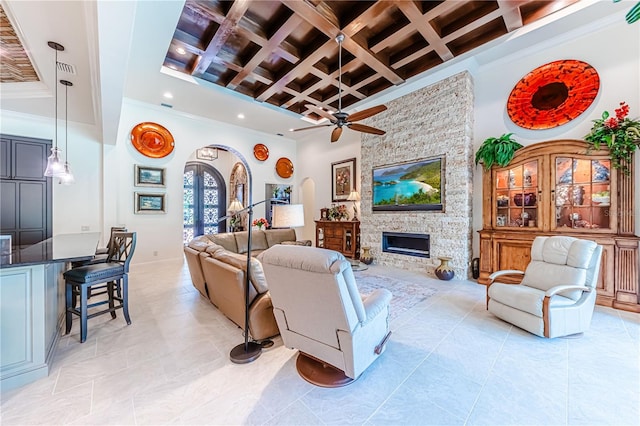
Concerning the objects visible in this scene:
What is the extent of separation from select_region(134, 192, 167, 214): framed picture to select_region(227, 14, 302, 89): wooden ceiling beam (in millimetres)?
3318

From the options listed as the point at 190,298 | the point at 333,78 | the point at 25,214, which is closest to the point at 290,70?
the point at 333,78

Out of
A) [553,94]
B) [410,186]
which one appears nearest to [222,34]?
[410,186]

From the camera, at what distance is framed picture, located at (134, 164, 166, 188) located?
231 inches

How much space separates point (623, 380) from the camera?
75.0 inches

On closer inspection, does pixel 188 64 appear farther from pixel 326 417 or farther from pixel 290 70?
pixel 326 417

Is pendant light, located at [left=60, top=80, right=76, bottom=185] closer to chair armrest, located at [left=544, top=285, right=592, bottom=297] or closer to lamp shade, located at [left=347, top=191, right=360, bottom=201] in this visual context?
lamp shade, located at [left=347, top=191, right=360, bottom=201]

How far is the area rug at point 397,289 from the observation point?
3.42 m

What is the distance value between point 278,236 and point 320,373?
4.52m

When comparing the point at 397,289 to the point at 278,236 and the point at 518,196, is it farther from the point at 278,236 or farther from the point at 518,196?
the point at 278,236

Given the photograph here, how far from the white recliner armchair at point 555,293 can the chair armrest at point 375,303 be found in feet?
5.35

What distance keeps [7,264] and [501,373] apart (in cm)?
381

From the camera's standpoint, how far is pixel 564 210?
147 inches

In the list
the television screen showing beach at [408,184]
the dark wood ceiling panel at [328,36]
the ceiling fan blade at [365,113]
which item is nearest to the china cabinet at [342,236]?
the television screen showing beach at [408,184]

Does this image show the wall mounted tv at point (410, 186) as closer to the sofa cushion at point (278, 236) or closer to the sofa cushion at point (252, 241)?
the sofa cushion at point (278, 236)
